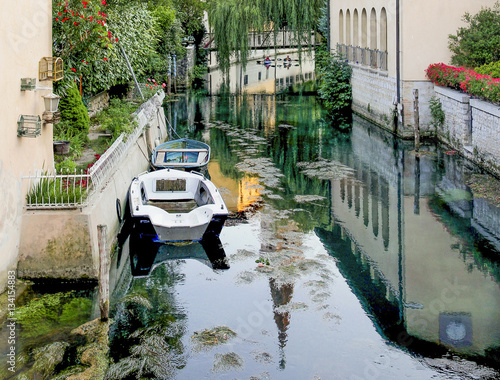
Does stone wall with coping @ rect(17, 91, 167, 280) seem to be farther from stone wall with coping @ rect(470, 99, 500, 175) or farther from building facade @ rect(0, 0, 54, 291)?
stone wall with coping @ rect(470, 99, 500, 175)

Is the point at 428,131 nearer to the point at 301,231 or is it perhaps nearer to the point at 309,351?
the point at 301,231

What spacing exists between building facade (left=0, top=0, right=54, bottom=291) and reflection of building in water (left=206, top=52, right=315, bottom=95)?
102ft

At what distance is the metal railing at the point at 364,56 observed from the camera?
31.0 meters

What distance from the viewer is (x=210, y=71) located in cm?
5684

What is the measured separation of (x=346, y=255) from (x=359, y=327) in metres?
3.85

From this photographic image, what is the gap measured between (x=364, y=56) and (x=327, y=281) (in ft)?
74.1

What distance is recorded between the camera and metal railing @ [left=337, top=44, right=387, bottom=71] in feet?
102

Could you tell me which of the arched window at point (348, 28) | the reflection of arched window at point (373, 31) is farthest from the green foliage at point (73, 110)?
the arched window at point (348, 28)

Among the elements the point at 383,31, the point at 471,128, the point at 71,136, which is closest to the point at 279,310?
the point at 71,136

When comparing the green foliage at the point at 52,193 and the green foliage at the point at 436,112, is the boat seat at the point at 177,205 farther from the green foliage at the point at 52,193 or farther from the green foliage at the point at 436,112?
the green foliage at the point at 436,112

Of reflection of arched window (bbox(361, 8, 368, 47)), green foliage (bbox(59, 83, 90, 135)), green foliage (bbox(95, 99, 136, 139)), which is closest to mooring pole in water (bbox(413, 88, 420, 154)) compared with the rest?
green foliage (bbox(95, 99, 136, 139))

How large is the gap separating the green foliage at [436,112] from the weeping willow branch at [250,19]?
19.2 meters

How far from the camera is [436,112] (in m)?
26.2

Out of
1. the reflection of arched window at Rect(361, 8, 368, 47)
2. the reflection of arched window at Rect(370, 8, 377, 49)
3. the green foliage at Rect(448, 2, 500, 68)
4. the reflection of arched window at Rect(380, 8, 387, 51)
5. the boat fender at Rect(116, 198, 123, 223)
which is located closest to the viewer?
the boat fender at Rect(116, 198, 123, 223)
